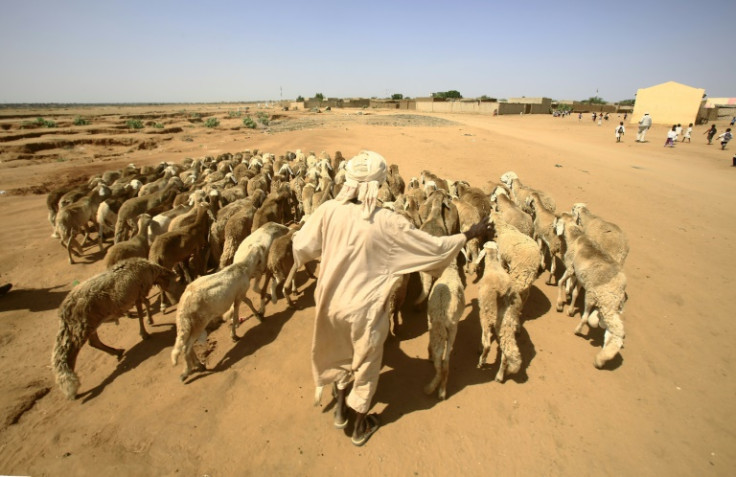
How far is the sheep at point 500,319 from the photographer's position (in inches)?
165

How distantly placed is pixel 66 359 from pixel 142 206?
206 inches

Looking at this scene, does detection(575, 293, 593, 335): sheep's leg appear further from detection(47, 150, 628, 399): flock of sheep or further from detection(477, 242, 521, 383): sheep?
detection(477, 242, 521, 383): sheep

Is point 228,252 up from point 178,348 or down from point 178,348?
up

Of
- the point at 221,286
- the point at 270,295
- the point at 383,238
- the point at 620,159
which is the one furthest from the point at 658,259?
the point at 620,159

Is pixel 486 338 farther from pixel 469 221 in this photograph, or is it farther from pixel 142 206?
pixel 142 206

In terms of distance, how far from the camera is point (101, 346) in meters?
4.82

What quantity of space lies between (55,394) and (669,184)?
769 inches

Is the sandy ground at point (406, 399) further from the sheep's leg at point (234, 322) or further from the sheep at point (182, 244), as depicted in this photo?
the sheep at point (182, 244)

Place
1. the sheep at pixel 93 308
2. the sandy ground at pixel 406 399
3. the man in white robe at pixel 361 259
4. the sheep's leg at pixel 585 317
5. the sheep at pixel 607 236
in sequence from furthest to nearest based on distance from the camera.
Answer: the sheep at pixel 607 236
the sheep's leg at pixel 585 317
the sheep at pixel 93 308
the sandy ground at pixel 406 399
the man in white robe at pixel 361 259

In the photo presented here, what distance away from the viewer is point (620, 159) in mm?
18578

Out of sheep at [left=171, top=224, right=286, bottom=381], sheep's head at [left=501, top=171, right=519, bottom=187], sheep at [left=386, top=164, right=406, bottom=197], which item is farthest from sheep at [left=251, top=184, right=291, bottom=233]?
sheep's head at [left=501, top=171, right=519, bottom=187]

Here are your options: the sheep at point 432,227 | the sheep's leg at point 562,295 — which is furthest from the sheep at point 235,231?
the sheep's leg at point 562,295

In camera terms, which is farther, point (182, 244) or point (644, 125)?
point (644, 125)

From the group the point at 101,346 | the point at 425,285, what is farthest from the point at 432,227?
the point at 101,346
